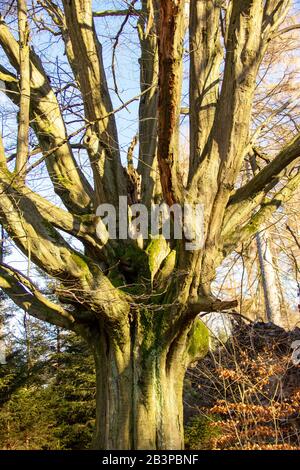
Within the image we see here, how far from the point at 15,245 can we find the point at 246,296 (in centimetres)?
1081

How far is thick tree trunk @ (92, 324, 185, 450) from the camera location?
4.43m

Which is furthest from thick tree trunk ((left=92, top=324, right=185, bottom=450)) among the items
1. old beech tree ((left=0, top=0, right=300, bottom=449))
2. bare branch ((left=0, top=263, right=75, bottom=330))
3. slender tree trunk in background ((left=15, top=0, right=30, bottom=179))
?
slender tree trunk in background ((left=15, top=0, right=30, bottom=179))

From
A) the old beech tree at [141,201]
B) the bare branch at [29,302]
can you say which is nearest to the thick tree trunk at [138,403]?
the old beech tree at [141,201]

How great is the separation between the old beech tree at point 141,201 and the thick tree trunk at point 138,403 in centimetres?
1

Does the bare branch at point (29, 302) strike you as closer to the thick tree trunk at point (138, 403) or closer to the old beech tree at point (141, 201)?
the old beech tree at point (141, 201)

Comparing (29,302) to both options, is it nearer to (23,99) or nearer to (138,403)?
(138,403)

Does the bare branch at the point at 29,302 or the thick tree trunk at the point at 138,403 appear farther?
the bare branch at the point at 29,302

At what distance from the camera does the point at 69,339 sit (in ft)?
33.9

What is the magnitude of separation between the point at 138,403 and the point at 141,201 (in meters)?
2.30

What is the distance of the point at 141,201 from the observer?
18.6ft

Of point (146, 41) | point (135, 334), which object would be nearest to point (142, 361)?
point (135, 334)

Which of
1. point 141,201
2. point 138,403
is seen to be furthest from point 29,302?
point 141,201

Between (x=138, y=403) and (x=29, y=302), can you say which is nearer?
(x=138, y=403)

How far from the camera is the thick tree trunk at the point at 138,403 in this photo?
4.43 m
